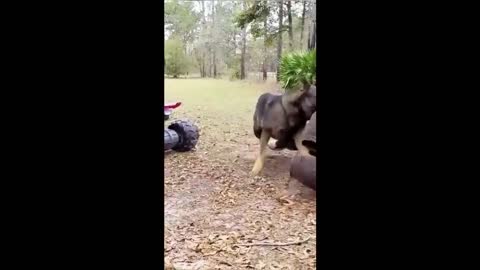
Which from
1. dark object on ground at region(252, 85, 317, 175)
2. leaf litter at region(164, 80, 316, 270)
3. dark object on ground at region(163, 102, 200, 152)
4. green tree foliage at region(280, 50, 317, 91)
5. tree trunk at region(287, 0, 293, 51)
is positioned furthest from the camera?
dark object on ground at region(163, 102, 200, 152)

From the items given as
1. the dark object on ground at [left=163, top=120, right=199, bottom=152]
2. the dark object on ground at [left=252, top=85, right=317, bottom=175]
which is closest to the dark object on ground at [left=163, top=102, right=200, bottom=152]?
the dark object on ground at [left=163, top=120, right=199, bottom=152]

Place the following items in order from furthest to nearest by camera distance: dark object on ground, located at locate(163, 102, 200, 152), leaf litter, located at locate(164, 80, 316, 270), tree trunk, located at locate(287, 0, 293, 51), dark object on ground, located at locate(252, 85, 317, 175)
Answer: dark object on ground, located at locate(163, 102, 200, 152) < dark object on ground, located at locate(252, 85, 317, 175) < tree trunk, located at locate(287, 0, 293, 51) < leaf litter, located at locate(164, 80, 316, 270)

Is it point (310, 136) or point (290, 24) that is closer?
point (310, 136)

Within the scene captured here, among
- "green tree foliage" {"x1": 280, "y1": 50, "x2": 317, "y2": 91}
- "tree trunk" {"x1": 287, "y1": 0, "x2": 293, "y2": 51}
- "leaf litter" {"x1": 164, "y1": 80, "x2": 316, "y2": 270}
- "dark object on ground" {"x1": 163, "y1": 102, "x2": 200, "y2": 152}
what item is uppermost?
"tree trunk" {"x1": 287, "y1": 0, "x2": 293, "y2": 51}

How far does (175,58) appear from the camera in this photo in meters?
3.29

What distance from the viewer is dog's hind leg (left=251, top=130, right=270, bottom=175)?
3.64m

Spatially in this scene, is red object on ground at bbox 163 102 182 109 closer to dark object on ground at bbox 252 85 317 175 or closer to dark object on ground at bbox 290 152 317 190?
dark object on ground at bbox 252 85 317 175

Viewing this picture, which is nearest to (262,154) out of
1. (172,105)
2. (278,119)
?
(278,119)

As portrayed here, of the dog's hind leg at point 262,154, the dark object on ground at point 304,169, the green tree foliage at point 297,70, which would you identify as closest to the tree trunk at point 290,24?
the green tree foliage at point 297,70

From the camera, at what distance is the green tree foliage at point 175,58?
3252mm

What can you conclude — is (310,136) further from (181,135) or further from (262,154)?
(181,135)

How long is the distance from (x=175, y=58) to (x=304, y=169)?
1.26 m
